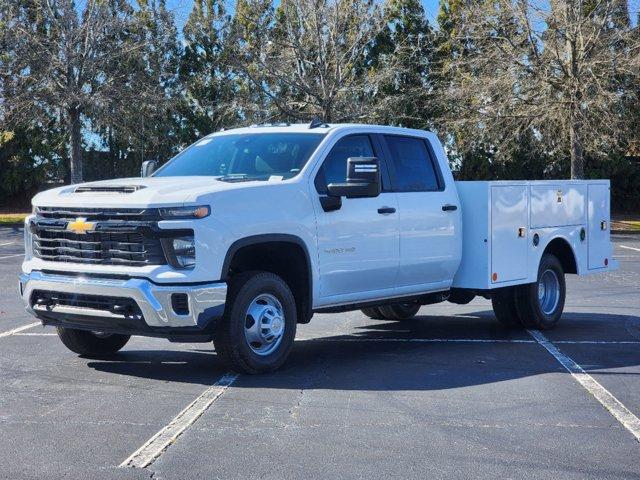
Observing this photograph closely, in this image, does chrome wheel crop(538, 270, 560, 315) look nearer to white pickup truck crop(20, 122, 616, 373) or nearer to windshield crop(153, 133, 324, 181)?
white pickup truck crop(20, 122, 616, 373)

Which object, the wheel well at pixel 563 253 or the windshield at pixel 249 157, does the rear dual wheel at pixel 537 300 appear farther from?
the windshield at pixel 249 157

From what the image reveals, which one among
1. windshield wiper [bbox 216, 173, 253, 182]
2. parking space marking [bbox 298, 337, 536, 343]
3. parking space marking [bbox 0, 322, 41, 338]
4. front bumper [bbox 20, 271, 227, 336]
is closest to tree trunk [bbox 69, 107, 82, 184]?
parking space marking [bbox 0, 322, 41, 338]

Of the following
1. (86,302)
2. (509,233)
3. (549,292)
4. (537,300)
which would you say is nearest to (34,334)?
(86,302)

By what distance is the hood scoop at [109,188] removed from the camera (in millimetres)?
7852

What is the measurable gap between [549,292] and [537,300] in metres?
0.49

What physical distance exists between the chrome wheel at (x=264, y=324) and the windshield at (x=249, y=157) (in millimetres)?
1141

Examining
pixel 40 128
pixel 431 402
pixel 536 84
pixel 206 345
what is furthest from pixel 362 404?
pixel 40 128

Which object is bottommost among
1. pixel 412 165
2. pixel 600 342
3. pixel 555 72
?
pixel 600 342

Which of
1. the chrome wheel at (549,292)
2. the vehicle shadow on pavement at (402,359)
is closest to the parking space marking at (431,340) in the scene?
the vehicle shadow on pavement at (402,359)

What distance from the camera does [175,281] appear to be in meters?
7.46

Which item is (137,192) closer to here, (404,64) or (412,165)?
(412,165)

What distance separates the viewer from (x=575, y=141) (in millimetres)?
30797

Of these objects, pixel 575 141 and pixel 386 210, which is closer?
pixel 386 210

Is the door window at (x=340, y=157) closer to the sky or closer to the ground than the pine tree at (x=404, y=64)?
closer to the ground
